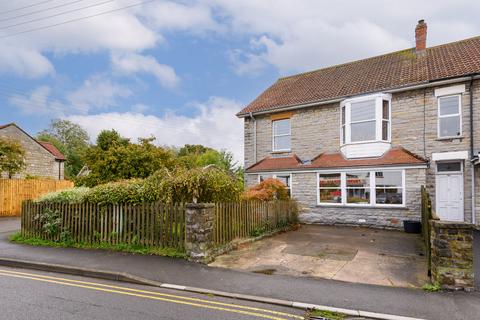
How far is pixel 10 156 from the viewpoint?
2008 centimetres

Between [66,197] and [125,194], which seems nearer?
[125,194]

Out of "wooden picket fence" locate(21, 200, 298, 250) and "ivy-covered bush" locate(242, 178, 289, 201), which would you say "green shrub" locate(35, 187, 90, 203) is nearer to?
"wooden picket fence" locate(21, 200, 298, 250)

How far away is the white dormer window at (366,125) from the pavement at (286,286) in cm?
982

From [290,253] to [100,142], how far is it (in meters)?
17.1

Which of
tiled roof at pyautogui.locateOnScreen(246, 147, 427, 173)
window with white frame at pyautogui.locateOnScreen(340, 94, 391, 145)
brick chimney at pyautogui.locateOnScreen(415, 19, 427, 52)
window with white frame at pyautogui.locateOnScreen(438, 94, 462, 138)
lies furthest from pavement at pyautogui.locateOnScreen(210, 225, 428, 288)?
brick chimney at pyautogui.locateOnScreen(415, 19, 427, 52)

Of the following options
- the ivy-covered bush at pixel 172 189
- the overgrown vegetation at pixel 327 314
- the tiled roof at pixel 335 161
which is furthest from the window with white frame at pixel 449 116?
the overgrown vegetation at pixel 327 314

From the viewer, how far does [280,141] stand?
18453 mm

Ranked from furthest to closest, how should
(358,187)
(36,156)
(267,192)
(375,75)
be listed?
1. (36,156)
2. (375,75)
3. (358,187)
4. (267,192)

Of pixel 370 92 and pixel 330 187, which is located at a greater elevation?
pixel 370 92

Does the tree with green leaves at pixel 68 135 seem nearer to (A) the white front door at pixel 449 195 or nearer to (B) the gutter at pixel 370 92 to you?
(B) the gutter at pixel 370 92

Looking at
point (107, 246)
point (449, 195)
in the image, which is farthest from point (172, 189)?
point (449, 195)

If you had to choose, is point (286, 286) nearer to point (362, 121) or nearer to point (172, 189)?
point (172, 189)

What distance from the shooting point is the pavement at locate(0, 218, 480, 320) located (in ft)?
17.1

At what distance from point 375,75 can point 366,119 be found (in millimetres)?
3052
